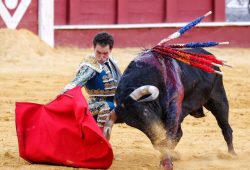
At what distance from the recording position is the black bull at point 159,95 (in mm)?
4930

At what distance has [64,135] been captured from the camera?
531 centimetres

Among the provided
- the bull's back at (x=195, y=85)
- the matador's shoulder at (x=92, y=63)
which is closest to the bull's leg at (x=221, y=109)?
the bull's back at (x=195, y=85)

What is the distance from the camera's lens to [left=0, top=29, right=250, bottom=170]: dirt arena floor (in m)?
5.71

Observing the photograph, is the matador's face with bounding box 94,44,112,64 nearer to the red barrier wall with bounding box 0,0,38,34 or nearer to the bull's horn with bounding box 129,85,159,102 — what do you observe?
the bull's horn with bounding box 129,85,159,102

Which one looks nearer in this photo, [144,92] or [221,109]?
[144,92]

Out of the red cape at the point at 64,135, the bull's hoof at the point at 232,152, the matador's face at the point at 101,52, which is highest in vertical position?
the matador's face at the point at 101,52

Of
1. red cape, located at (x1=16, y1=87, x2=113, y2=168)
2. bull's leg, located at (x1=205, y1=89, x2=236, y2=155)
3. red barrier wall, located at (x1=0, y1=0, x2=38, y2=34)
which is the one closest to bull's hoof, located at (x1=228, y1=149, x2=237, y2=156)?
bull's leg, located at (x1=205, y1=89, x2=236, y2=155)

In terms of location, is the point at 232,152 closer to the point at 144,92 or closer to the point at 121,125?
the point at 144,92

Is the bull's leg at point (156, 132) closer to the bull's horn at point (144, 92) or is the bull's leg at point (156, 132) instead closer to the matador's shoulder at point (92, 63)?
the bull's horn at point (144, 92)

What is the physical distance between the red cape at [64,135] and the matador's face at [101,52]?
230 millimetres

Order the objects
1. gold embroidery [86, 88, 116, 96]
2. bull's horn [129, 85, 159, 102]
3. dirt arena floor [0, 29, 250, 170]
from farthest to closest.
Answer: dirt arena floor [0, 29, 250, 170] < gold embroidery [86, 88, 116, 96] < bull's horn [129, 85, 159, 102]

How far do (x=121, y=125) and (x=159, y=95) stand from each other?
2.26m

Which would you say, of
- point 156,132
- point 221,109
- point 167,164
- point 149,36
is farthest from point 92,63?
point 149,36

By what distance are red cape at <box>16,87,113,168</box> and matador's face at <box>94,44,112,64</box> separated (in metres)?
0.23
